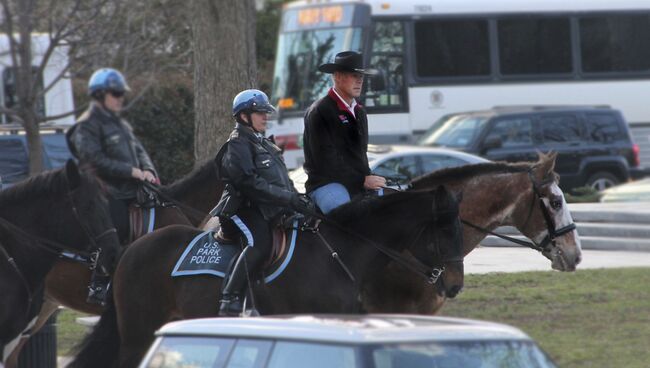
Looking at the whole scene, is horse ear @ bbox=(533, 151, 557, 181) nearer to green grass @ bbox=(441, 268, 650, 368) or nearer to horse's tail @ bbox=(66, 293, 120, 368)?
green grass @ bbox=(441, 268, 650, 368)

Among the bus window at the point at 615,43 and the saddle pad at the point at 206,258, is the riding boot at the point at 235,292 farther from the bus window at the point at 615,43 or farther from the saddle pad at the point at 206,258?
the bus window at the point at 615,43

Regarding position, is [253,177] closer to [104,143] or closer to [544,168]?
[104,143]

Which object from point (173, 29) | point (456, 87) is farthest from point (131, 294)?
point (456, 87)

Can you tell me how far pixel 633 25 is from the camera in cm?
3262

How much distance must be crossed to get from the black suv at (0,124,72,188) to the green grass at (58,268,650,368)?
6278 millimetres

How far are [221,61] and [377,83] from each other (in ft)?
44.9

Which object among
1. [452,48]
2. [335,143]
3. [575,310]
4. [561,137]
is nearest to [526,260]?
[575,310]

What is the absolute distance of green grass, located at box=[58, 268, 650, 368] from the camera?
11.5m

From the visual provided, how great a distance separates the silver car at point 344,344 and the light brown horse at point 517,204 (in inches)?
143

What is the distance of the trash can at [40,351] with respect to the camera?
1110 centimetres

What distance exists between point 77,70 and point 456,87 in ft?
36.7

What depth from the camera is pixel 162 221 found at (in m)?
10.8

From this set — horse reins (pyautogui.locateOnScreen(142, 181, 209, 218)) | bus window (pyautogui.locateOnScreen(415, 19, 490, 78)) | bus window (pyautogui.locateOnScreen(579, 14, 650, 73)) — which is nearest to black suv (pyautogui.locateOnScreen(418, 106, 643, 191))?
bus window (pyautogui.locateOnScreen(415, 19, 490, 78))

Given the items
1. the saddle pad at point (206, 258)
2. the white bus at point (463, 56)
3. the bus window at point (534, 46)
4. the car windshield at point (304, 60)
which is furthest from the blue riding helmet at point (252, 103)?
the bus window at point (534, 46)
